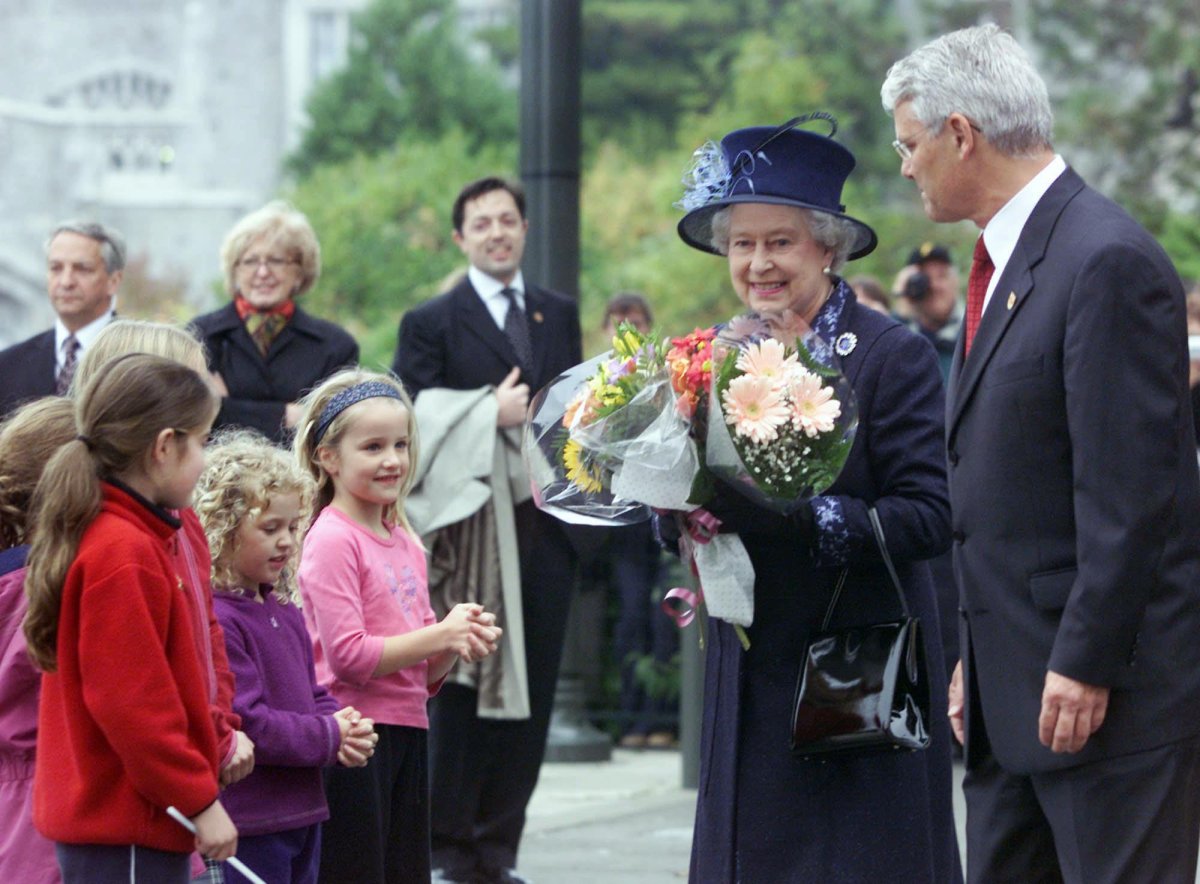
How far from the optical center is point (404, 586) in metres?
4.84

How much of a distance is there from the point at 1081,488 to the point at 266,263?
155 inches

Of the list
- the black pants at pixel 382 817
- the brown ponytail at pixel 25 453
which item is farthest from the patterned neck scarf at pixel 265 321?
the brown ponytail at pixel 25 453

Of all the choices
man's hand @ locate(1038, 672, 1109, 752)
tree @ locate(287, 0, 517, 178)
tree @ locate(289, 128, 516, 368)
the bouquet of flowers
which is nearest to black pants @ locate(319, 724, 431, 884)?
the bouquet of flowers

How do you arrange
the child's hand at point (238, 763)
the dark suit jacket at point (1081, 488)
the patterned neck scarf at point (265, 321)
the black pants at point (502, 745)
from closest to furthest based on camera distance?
the dark suit jacket at point (1081, 488) → the child's hand at point (238, 763) → the black pants at point (502, 745) → the patterned neck scarf at point (265, 321)

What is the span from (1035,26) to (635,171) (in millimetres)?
15417

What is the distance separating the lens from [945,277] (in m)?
9.15

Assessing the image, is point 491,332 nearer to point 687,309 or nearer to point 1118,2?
point 1118,2

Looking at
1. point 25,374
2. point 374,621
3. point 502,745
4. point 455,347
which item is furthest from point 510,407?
point 374,621

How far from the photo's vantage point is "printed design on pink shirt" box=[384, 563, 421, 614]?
479cm

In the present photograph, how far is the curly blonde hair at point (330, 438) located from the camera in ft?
15.9

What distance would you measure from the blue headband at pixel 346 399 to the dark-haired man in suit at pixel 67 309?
211cm

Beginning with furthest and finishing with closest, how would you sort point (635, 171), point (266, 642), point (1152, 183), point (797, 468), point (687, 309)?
point (635, 171) < point (687, 309) < point (1152, 183) < point (266, 642) < point (797, 468)

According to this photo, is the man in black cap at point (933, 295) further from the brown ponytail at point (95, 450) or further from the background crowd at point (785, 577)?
the brown ponytail at point (95, 450)

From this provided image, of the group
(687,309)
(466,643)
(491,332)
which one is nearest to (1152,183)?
(687,309)
